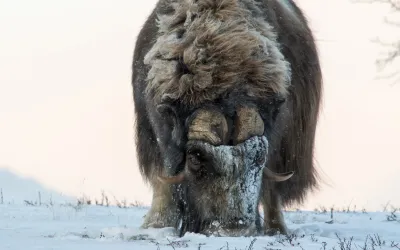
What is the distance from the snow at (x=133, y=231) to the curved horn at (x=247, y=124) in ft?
2.25

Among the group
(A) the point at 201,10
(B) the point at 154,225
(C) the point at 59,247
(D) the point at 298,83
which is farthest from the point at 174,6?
(C) the point at 59,247

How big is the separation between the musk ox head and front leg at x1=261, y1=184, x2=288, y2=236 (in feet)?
4.08

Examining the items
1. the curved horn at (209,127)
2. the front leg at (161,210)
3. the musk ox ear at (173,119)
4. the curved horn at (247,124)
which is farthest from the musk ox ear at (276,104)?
the front leg at (161,210)

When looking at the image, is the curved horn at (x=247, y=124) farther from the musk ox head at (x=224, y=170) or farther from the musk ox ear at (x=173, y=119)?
the musk ox ear at (x=173, y=119)

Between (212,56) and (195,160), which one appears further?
(212,56)

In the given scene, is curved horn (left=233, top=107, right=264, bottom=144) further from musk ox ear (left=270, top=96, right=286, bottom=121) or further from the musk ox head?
A: musk ox ear (left=270, top=96, right=286, bottom=121)

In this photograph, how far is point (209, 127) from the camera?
5.55 metres

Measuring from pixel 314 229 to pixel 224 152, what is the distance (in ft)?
5.29

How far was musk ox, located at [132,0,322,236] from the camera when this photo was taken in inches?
214

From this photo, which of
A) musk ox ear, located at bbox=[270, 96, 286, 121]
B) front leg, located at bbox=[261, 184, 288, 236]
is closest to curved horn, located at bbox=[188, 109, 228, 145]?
musk ox ear, located at bbox=[270, 96, 286, 121]

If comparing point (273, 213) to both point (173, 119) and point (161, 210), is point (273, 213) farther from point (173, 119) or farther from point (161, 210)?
point (173, 119)

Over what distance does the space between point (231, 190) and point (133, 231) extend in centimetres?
78

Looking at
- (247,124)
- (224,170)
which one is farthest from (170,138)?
(224,170)

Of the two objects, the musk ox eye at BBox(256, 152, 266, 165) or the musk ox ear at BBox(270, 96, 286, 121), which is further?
the musk ox ear at BBox(270, 96, 286, 121)
